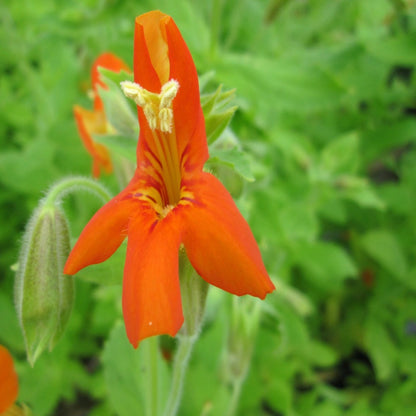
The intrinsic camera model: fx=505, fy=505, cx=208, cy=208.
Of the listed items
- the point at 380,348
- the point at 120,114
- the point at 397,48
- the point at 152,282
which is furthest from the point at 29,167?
the point at 380,348

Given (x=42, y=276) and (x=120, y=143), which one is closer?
(x=42, y=276)

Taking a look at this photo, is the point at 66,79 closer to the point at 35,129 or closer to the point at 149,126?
the point at 35,129

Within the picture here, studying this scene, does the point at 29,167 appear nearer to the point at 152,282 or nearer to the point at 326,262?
the point at 326,262

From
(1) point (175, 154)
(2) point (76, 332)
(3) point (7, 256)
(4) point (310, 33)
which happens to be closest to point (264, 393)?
(2) point (76, 332)

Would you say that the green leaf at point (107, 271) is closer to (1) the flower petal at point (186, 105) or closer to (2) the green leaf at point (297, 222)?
(1) the flower petal at point (186, 105)

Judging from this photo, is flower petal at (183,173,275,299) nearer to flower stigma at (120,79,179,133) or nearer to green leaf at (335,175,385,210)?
flower stigma at (120,79,179,133)

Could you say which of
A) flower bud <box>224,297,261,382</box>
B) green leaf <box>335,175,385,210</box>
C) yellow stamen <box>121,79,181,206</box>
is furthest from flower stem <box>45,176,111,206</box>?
green leaf <box>335,175,385,210</box>
